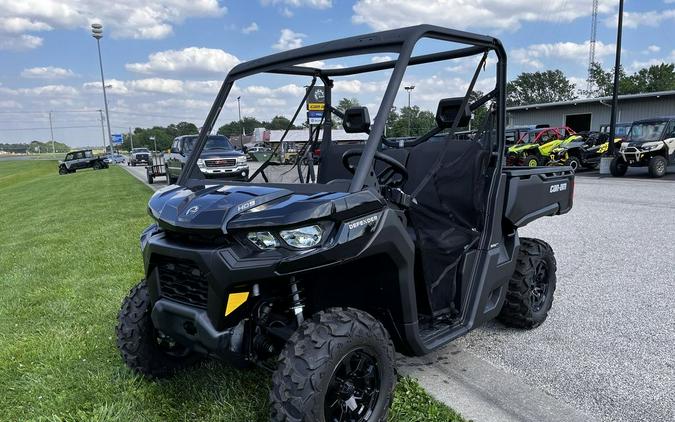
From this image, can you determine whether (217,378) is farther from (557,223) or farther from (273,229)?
(557,223)

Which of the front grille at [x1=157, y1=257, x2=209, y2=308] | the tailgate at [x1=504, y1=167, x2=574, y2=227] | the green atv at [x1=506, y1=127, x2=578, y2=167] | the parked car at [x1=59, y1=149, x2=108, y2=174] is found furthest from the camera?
the parked car at [x1=59, y1=149, x2=108, y2=174]

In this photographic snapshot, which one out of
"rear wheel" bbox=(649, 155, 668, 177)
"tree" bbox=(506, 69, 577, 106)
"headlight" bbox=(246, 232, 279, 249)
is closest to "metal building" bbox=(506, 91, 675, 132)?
"rear wheel" bbox=(649, 155, 668, 177)

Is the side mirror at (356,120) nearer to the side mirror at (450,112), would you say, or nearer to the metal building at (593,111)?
the side mirror at (450,112)

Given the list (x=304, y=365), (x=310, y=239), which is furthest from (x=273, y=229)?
(x=304, y=365)

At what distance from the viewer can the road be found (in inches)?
117

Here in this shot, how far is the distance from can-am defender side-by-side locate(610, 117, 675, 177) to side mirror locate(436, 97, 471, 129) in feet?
54.0

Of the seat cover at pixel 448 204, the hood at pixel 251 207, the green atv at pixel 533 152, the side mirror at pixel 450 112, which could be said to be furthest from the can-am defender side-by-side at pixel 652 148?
the hood at pixel 251 207

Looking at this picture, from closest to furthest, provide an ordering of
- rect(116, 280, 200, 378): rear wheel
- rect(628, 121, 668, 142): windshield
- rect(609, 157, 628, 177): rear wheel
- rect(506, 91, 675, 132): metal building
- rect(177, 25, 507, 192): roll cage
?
rect(177, 25, 507, 192): roll cage → rect(116, 280, 200, 378): rear wheel → rect(628, 121, 668, 142): windshield → rect(609, 157, 628, 177): rear wheel → rect(506, 91, 675, 132): metal building

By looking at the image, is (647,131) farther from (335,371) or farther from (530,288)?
(335,371)

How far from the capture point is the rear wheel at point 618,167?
58.9 feet

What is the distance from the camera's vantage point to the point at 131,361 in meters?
3.12

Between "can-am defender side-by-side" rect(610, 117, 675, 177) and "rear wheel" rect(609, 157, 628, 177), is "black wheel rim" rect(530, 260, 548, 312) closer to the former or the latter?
"can-am defender side-by-side" rect(610, 117, 675, 177)

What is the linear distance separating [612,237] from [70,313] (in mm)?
6915

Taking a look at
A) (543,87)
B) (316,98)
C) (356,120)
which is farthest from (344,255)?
(543,87)
